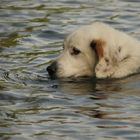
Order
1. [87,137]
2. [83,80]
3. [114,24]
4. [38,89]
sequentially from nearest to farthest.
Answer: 1. [87,137]
2. [38,89]
3. [83,80]
4. [114,24]

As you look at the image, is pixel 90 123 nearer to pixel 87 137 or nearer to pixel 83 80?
pixel 87 137

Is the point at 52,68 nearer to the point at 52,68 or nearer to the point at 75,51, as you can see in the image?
the point at 52,68

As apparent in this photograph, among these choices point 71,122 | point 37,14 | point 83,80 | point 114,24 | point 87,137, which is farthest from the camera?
point 37,14

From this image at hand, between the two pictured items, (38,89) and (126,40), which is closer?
(38,89)

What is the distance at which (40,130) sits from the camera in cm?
A: 874

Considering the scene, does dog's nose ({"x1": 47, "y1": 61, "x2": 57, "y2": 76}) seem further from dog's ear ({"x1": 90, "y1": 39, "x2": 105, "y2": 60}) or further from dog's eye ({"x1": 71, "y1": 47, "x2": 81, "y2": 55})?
dog's ear ({"x1": 90, "y1": 39, "x2": 105, "y2": 60})

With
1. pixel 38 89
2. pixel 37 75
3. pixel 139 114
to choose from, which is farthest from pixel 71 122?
pixel 37 75

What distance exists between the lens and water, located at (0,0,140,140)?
8.80 m

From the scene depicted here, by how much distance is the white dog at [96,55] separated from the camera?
11.3 meters

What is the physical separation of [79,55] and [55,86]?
75cm

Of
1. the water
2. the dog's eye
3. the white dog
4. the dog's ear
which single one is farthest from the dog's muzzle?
the dog's ear

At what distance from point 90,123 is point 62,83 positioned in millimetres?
2381

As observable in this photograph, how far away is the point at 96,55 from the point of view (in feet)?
37.5

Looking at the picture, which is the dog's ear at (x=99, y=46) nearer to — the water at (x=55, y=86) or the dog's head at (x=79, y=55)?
the dog's head at (x=79, y=55)
